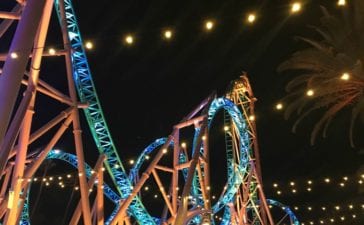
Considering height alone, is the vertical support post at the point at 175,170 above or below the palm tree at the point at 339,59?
below

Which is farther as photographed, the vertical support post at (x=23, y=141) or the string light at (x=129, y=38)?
the string light at (x=129, y=38)

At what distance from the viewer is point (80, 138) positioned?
39.5 feet

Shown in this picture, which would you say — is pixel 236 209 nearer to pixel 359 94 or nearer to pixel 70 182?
pixel 70 182

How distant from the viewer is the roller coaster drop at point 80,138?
6.41 m

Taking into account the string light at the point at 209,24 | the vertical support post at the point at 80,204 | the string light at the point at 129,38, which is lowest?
the vertical support post at the point at 80,204

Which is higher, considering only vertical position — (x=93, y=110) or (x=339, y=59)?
(x=93, y=110)

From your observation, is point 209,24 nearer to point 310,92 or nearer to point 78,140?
point 310,92

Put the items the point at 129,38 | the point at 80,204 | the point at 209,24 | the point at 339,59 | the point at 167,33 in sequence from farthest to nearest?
the point at 80,204
the point at 339,59
the point at 129,38
the point at 167,33
the point at 209,24

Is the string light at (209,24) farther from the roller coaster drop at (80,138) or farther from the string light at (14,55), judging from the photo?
the string light at (14,55)

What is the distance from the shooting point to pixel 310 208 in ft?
129

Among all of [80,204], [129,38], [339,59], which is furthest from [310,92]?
[80,204]

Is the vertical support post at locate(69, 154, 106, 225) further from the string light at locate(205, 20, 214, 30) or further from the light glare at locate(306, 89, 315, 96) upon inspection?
the light glare at locate(306, 89, 315, 96)

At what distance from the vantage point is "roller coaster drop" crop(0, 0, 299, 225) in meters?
6.41

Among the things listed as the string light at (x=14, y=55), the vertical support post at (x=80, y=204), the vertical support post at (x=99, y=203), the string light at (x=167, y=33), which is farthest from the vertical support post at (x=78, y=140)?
the string light at (x=14, y=55)
